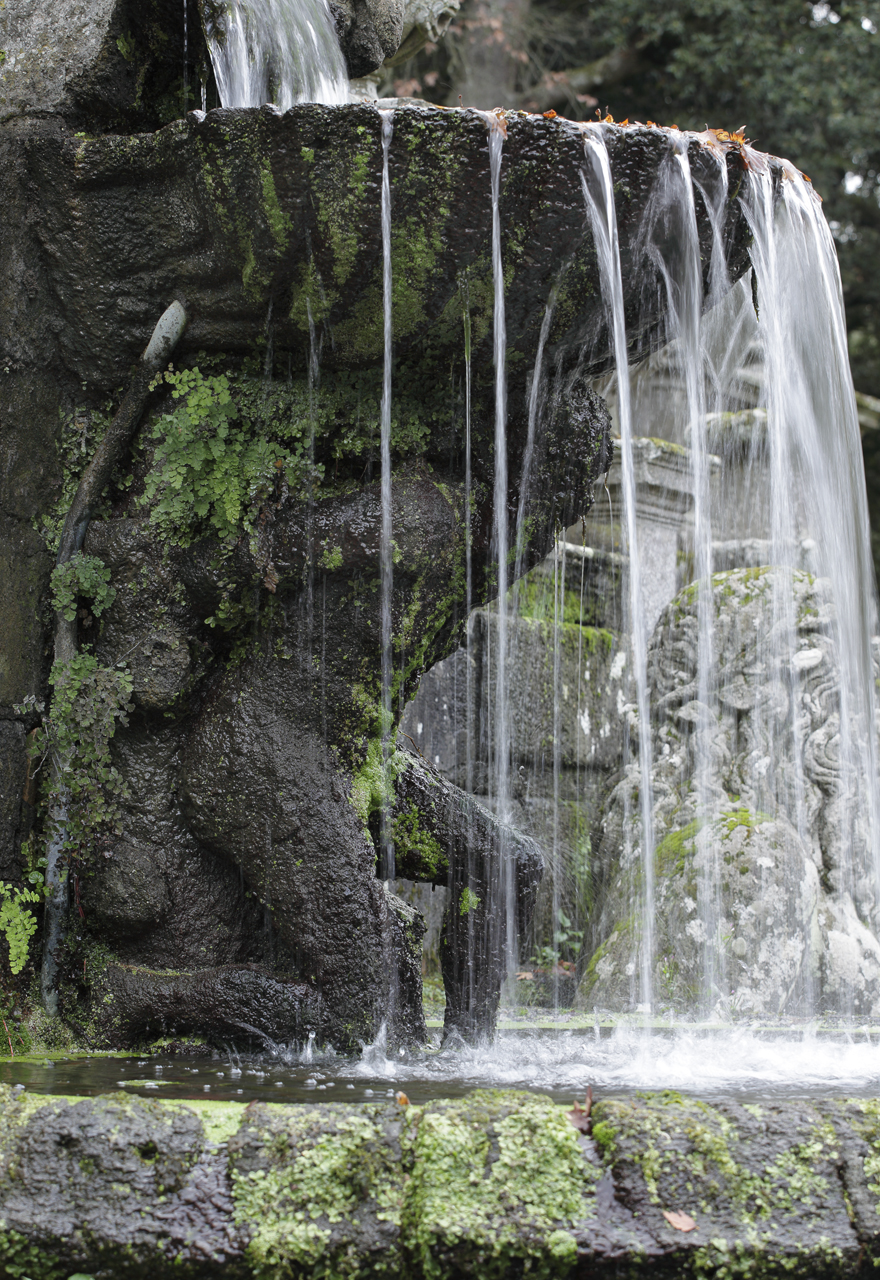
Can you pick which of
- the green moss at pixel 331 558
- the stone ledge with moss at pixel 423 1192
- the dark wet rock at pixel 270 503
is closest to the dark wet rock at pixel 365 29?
the dark wet rock at pixel 270 503

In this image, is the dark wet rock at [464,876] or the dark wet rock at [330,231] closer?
the dark wet rock at [330,231]

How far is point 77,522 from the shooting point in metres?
3.78

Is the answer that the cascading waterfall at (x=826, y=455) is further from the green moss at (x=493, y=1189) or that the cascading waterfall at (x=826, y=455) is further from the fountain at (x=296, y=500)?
the green moss at (x=493, y=1189)

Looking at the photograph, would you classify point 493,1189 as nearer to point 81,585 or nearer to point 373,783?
→ point 373,783

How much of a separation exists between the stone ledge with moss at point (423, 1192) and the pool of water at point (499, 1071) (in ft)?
1.10

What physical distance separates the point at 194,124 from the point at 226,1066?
2741 millimetres

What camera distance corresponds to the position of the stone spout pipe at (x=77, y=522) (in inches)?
143

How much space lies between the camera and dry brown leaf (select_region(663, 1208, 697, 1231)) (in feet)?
6.70

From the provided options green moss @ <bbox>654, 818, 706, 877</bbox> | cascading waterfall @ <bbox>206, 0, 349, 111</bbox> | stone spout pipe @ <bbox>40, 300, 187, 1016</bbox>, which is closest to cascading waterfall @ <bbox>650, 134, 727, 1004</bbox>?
green moss @ <bbox>654, 818, 706, 877</bbox>

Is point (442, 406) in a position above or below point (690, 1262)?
above

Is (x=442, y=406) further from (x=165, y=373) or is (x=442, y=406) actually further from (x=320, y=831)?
(x=320, y=831)

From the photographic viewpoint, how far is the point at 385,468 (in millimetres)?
3701

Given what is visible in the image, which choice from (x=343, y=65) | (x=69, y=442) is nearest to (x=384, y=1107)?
(x=69, y=442)

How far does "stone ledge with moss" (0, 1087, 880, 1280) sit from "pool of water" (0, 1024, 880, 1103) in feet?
1.10
